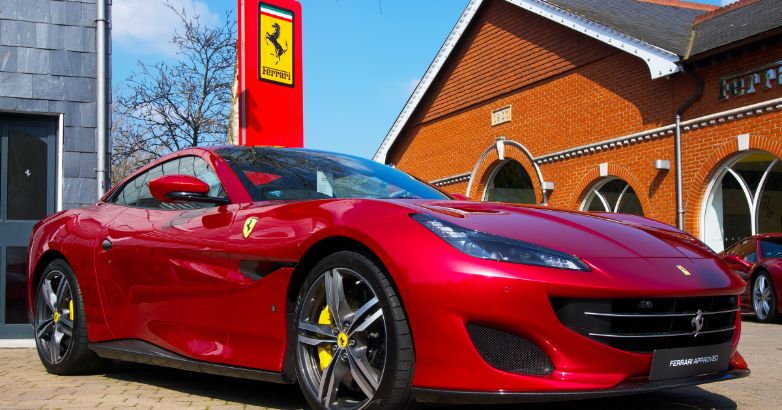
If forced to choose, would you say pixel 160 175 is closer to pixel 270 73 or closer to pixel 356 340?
pixel 356 340

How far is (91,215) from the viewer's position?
5.37 metres

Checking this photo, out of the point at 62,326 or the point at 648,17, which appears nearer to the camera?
the point at 62,326

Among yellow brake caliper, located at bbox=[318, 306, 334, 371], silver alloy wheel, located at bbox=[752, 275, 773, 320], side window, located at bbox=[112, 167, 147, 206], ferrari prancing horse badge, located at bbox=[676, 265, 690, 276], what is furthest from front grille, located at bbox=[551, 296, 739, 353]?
silver alloy wheel, located at bbox=[752, 275, 773, 320]

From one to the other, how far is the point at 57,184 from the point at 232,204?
4.87 meters

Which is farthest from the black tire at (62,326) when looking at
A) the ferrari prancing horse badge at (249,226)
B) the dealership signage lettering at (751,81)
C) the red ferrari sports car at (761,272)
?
the dealership signage lettering at (751,81)

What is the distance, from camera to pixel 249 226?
396 cm

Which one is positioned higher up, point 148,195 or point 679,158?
point 679,158

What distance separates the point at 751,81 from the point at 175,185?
13.5 meters

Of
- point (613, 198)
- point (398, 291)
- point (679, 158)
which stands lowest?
point (398, 291)

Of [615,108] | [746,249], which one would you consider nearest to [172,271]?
[746,249]

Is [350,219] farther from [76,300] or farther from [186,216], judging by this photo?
[76,300]

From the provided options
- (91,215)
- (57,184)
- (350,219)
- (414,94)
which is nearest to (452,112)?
(414,94)

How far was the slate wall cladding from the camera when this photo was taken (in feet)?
27.1

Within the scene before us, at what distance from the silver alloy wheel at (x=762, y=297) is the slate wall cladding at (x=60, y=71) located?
29.6 ft
